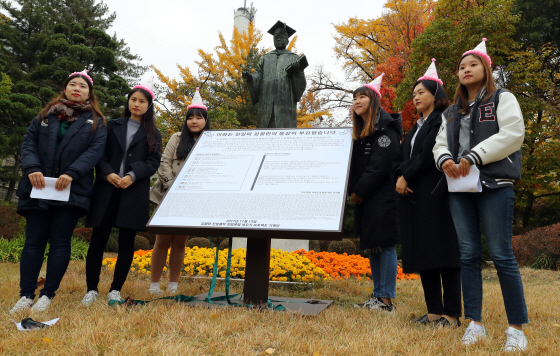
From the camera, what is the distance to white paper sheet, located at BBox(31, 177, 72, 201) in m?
3.06

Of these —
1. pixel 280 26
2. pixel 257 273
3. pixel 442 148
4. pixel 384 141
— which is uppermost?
pixel 280 26

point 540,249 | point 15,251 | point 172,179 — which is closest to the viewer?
point 172,179

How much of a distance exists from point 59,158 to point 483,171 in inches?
122

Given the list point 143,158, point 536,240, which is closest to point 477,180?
point 143,158

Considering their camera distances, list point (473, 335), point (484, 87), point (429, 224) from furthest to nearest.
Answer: point (429, 224) → point (484, 87) → point (473, 335)

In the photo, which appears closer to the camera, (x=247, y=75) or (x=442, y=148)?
(x=442, y=148)

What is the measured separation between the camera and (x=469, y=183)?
2553 millimetres

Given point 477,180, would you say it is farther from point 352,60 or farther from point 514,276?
point 352,60

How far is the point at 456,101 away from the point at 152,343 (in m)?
2.53

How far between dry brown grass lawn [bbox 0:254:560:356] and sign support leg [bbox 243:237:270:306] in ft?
0.87

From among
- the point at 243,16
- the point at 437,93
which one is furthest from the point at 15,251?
the point at 243,16

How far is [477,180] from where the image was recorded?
8.29 feet

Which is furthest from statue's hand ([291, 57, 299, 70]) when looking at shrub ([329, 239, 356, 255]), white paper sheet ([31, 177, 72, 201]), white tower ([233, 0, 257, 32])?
white tower ([233, 0, 257, 32])

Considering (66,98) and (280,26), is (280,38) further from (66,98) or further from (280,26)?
(66,98)
